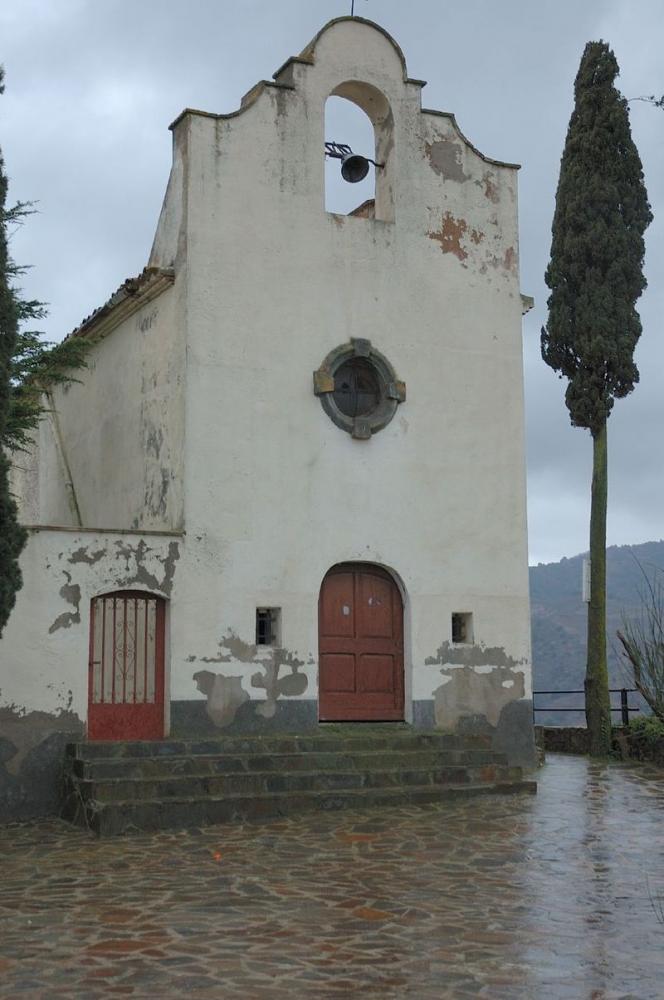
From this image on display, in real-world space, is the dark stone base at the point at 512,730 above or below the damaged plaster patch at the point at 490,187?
below

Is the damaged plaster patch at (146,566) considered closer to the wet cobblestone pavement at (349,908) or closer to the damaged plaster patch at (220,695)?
the damaged plaster patch at (220,695)

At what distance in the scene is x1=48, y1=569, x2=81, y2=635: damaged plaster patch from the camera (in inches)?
552

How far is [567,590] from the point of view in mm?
108875

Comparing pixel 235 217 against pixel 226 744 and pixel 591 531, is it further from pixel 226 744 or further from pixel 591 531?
pixel 591 531

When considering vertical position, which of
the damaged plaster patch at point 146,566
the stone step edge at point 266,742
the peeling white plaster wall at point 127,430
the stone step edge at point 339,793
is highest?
the peeling white plaster wall at point 127,430

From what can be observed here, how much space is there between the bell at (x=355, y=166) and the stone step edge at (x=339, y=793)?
331 inches

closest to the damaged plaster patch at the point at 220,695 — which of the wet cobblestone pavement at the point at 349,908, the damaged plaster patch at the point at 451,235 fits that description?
the wet cobblestone pavement at the point at 349,908

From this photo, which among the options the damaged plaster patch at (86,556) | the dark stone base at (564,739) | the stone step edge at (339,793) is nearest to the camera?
the stone step edge at (339,793)

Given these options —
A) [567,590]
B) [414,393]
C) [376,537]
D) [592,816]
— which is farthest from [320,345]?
[567,590]

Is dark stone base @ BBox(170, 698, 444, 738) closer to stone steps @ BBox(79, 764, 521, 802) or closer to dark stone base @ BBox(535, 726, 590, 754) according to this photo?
stone steps @ BBox(79, 764, 521, 802)

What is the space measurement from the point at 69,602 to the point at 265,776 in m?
3.03

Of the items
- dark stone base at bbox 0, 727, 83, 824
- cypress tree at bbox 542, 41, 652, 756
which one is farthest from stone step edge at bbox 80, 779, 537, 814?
cypress tree at bbox 542, 41, 652, 756

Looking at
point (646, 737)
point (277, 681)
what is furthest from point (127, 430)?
point (646, 737)

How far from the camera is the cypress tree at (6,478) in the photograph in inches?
469
